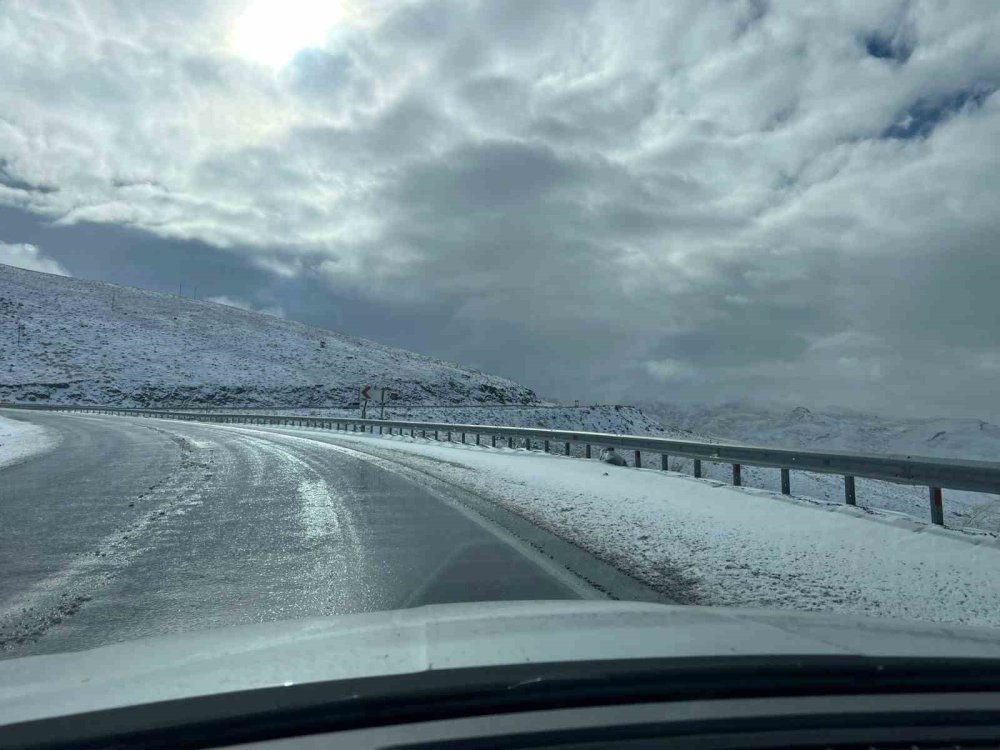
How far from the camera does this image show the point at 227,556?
8.04 m

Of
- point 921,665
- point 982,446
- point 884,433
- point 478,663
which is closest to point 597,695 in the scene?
point 478,663

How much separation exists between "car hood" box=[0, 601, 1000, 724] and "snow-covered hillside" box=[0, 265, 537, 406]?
80.8 meters

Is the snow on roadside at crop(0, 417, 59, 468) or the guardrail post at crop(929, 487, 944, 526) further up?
the snow on roadside at crop(0, 417, 59, 468)

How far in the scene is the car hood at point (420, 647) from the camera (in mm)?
3023

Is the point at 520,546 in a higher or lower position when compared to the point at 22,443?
lower

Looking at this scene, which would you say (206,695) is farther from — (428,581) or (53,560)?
(53,560)

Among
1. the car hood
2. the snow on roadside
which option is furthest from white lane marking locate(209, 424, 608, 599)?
the snow on roadside

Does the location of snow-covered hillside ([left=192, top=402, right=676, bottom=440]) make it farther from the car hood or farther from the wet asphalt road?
the car hood

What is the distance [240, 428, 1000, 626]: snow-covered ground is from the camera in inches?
252

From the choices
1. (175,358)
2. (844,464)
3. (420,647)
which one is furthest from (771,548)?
(175,358)

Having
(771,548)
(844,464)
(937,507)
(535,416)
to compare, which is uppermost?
(535,416)

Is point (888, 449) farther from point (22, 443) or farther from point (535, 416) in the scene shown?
point (535, 416)

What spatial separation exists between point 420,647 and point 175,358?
9821cm

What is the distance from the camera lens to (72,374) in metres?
83.0
